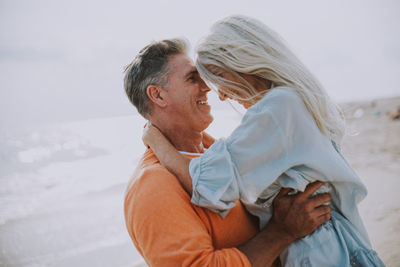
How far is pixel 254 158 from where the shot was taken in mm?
1451

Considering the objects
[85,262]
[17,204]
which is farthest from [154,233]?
[17,204]

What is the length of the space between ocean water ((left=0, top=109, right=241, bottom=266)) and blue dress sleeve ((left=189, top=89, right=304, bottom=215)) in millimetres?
1287

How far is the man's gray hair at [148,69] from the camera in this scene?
2.43m

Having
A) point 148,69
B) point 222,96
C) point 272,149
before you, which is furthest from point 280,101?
point 148,69

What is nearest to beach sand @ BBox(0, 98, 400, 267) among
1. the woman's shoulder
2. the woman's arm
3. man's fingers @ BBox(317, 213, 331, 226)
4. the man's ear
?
man's fingers @ BBox(317, 213, 331, 226)

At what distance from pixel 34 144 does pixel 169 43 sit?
20.8 metres

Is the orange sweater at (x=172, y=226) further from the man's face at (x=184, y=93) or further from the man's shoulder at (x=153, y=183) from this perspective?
the man's face at (x=184, y=93)

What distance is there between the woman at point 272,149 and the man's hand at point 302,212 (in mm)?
56

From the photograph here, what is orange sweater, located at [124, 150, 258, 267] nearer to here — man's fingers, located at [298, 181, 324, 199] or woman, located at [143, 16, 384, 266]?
woman, located at [143, 16, 384, 266]

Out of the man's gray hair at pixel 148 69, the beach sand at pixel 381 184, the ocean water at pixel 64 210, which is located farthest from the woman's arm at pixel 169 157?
the beach sand at pixel 381 184

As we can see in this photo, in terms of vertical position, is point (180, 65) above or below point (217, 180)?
above

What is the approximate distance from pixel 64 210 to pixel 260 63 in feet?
26.0

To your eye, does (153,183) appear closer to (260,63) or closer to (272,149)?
(272,149)

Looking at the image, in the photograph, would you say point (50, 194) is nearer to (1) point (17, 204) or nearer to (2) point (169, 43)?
(1) point (17, 204)
